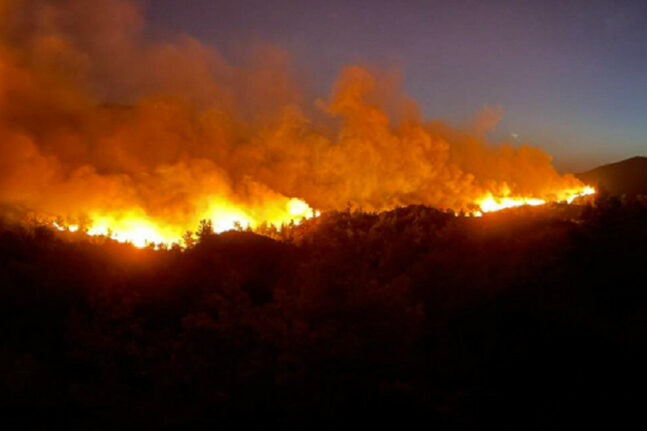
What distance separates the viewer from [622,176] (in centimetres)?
4088

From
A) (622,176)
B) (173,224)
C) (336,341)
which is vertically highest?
(622,176)

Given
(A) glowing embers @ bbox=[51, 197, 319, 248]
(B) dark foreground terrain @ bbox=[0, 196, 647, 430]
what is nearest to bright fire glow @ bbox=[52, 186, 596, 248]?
(A) glowing embers @ bbox=[51, 197, 319, 248]

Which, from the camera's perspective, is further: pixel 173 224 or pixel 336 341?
pixel 173 224

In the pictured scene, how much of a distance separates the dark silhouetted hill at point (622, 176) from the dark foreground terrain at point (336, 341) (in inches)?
1052

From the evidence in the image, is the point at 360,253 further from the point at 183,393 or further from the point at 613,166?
the point at 613,166

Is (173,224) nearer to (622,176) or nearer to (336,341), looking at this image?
(336,341)

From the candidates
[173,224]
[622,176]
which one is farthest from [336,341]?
[622,176]

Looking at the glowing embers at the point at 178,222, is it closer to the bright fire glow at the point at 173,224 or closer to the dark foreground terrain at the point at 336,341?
the bright fire glow at the point at 173,224

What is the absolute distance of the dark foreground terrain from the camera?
17.0 ft

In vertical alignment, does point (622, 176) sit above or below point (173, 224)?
above

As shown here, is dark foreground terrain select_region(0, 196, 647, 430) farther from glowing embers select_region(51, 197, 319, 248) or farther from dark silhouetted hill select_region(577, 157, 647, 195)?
dark silhouetted hill select_region(577, 157, 647, 195)

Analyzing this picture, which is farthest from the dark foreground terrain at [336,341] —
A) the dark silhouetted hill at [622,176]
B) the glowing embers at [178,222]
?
the dark silhouetted hill at [622,176]

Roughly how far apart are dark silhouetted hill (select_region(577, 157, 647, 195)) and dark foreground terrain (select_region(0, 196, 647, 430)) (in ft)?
87.7

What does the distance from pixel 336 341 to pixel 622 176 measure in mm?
41193
